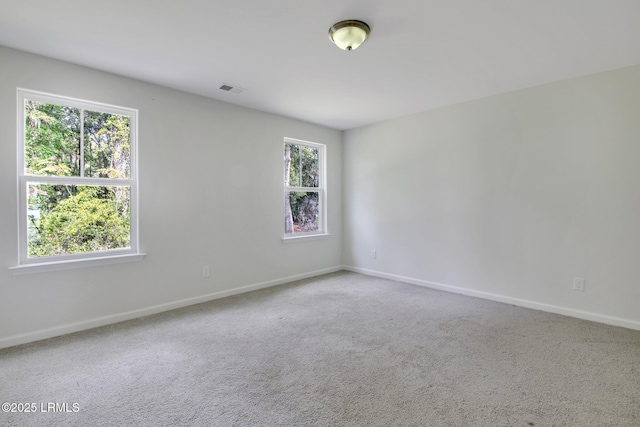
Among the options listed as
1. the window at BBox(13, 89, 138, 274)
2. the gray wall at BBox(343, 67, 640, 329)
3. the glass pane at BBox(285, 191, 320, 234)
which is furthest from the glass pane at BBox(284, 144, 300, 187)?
the window at BBox(13, 89, 138, 274)

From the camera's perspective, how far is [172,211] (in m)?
3.36

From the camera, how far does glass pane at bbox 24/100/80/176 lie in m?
2.63

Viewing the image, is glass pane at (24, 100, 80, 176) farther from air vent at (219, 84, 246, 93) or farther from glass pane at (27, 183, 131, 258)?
air vent at (219, 84, 246, 93)

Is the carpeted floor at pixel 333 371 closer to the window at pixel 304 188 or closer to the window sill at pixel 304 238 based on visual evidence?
the window sill at pixel 304 238

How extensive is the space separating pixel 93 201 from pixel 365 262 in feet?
12.1

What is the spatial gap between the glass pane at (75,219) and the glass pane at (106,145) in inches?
6.8

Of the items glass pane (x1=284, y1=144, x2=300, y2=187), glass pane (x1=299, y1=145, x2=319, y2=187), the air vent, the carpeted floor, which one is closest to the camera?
the carpeted floor

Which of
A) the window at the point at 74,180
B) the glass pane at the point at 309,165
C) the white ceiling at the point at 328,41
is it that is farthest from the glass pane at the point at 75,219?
the glass pane at the point at 309,165

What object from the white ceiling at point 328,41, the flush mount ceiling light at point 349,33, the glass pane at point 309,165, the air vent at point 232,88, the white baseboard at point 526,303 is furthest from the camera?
the glass pane at point 309,165

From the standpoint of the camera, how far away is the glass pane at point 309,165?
486 cm

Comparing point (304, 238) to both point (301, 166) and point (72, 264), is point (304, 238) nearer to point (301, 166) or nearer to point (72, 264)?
point (301, 166)

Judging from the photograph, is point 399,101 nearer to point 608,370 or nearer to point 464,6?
point 464,6

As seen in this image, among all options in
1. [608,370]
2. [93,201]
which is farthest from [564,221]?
[93,201]

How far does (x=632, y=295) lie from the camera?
2.82 meters
